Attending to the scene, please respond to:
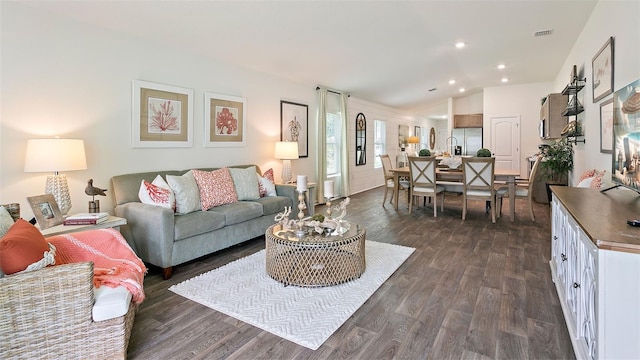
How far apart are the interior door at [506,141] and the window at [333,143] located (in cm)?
439

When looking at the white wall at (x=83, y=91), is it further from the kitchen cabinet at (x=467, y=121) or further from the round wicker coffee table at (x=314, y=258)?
the kitchen cabinet at (x=467, y=121)

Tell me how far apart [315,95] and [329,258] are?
4448 mm

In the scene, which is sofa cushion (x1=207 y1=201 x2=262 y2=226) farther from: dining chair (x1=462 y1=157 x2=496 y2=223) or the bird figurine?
dining chair (x1=462 y1=157 x2=496 y2=223)

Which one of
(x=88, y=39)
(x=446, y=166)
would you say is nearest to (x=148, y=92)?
(x=88, y=39)

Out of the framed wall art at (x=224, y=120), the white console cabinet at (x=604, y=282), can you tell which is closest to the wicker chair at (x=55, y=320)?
the white console cabinet at (x=604, y=282)

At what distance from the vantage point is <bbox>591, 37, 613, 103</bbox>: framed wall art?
3.15 m

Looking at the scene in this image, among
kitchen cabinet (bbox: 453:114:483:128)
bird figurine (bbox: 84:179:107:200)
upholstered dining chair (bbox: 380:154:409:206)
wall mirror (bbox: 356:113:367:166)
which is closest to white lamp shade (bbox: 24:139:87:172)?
bird figurine (bbox: 84:179:107:200)

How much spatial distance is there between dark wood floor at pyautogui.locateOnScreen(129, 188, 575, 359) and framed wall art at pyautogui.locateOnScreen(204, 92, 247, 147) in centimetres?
166

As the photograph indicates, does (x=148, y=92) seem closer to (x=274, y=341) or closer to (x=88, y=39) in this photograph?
(x=88, y=39)

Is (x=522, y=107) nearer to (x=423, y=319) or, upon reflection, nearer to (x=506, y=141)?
(x=506, y=141)

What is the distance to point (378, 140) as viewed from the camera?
386 inches

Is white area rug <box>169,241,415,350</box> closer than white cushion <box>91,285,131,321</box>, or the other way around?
white cushion <box>91,285,131,321</box>

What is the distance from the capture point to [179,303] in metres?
2.59

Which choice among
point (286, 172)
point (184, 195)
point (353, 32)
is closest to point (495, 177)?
point (353, 32)
